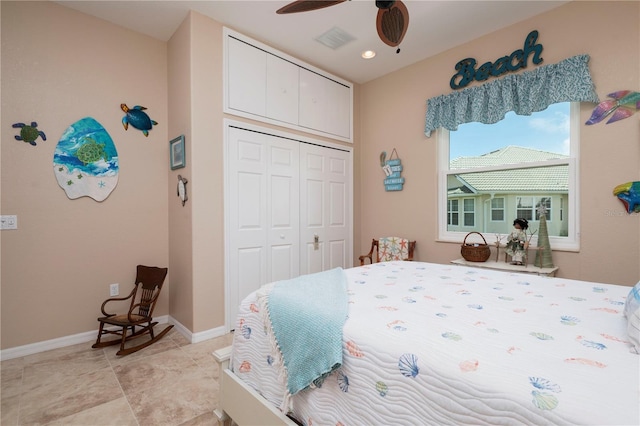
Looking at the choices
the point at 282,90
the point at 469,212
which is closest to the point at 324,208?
the point at 282,90

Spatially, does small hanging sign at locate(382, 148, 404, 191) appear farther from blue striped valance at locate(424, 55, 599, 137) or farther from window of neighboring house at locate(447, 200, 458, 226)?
window of neighboring house at locate(447, 200, 458, 226)

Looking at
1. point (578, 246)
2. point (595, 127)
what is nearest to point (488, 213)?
point (578, 246)

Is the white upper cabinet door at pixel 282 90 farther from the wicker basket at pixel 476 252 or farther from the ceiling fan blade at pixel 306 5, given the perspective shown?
the wicker basket at pixel 476 252

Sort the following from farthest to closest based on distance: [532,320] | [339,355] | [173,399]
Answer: [173,399] < [532,320] < [339,355]

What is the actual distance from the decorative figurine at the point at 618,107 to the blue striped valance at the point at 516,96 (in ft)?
0.28

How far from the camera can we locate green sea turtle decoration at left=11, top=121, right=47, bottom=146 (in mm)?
2504

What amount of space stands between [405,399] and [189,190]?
2.52 m

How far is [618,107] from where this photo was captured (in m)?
2.45

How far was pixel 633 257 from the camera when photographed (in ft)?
7.82

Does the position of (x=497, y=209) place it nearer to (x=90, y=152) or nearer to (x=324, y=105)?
(x=324, y=105)

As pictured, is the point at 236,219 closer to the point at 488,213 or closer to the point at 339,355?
the point at 339,355

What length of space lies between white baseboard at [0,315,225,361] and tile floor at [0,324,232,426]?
64 mm

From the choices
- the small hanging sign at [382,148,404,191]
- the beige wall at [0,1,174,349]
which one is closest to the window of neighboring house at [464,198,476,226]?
the small hanging sign at [382,148,404,191]

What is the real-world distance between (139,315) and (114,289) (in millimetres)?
422
